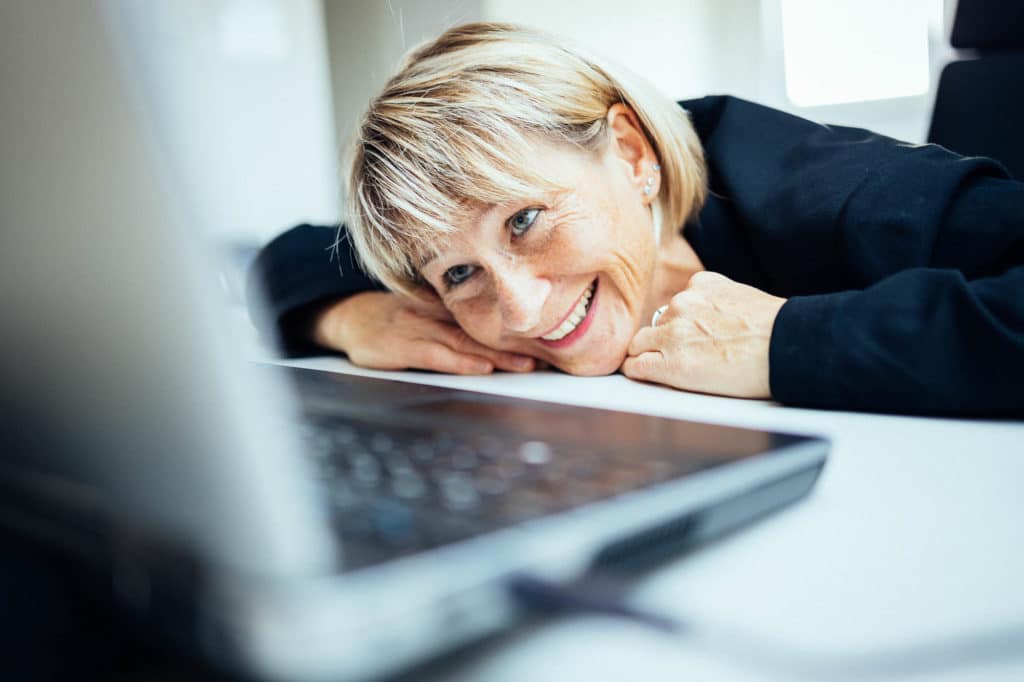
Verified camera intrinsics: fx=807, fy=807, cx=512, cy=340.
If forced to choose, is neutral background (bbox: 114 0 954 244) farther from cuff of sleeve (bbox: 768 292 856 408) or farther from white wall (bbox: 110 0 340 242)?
cuff of sleeve (bbox: 768 292 856 408)

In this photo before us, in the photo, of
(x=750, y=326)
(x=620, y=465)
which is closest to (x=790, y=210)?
(x=750, y=326)

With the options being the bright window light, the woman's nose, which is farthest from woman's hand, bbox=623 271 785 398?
the bright window light

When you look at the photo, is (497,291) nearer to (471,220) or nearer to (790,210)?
(471,220)

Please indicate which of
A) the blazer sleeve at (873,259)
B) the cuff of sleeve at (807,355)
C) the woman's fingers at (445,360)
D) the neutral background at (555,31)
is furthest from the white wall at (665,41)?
the cuff of sleeve at (807,355)

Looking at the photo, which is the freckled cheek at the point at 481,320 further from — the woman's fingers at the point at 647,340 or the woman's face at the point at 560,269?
the woman's fingers at the point at 647,340

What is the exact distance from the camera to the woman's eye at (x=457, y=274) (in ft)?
3.07

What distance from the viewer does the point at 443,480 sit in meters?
0.31

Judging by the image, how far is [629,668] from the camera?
0.25 meters

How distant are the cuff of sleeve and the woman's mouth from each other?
0.85ft

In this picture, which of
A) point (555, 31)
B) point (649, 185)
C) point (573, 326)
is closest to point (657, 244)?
point (649, 185)

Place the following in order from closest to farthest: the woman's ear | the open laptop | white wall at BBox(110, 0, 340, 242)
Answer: the open laptop
the woman's ear
white wall at BBox(110, 0, 340, 242)

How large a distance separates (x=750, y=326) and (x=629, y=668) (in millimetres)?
529

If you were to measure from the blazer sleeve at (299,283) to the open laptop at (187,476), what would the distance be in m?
0.89

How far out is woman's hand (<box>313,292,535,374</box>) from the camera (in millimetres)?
937
